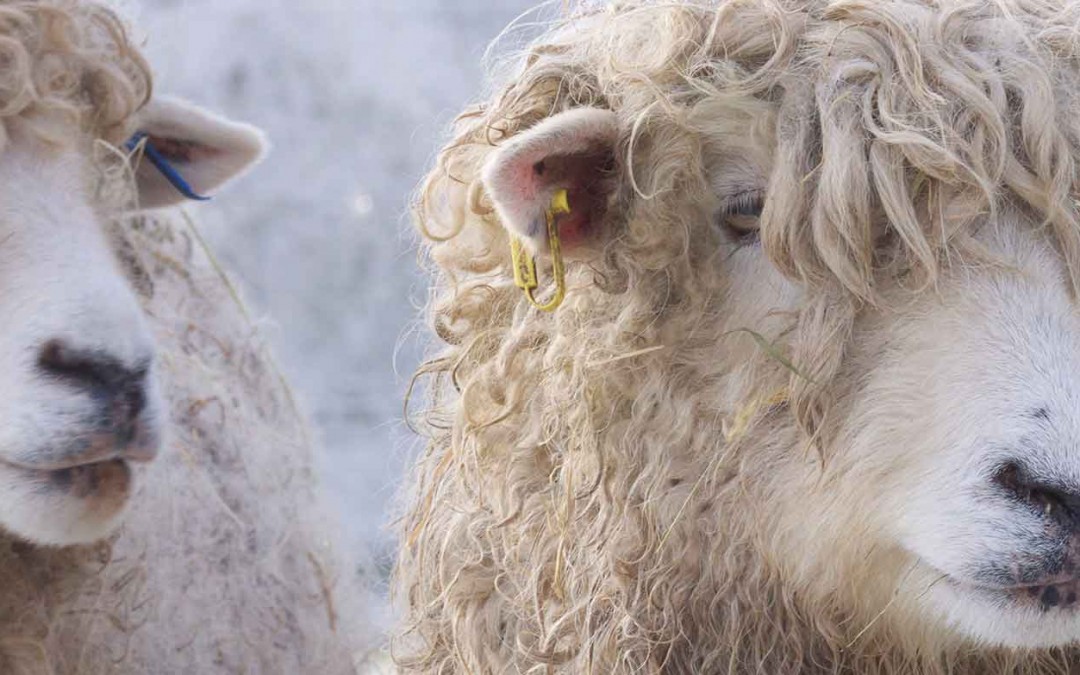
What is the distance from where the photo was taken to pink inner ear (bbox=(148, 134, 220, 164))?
12.6 feet

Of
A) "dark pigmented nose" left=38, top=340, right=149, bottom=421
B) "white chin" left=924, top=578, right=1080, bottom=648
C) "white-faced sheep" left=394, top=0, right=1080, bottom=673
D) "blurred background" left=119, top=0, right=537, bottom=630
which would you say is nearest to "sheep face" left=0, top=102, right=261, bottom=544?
"dark pigmented nose" left=38, top=340, right=149, bottom=421

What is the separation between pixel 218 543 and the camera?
4.08m

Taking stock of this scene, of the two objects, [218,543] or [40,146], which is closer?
[40,146]

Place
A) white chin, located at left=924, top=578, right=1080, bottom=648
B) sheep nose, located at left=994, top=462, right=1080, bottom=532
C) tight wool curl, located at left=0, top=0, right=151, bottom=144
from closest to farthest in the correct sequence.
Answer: sheep nose, located at left=994, top=462, right=1080, bottom=532 < white chin, located at left=924, top=578, right=1080, bottom=648 < tight wool curl, located at left=0, top=0, right=151, bottom=144

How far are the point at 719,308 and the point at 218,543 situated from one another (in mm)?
1759

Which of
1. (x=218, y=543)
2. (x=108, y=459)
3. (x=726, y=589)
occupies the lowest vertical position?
(x=218, y=543)

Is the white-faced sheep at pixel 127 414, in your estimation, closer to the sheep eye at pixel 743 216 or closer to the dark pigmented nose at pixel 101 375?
the dark pigmented nose at pixel 101 375

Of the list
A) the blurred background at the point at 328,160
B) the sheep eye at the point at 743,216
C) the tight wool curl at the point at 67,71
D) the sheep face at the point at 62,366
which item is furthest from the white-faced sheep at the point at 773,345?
the blurred background at the point at 328,160

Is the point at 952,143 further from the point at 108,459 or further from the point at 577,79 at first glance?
the point at 108,459

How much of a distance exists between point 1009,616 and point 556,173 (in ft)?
3.70

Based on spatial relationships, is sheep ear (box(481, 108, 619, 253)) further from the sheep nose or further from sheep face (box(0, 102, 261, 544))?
the sheep nose

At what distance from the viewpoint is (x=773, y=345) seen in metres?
2.81

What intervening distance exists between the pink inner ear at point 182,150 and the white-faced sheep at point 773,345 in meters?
0.88

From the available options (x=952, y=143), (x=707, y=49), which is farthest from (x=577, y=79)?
(x=952, y=143)
